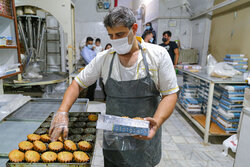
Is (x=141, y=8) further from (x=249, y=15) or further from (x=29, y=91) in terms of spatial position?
(x=29, y=91)

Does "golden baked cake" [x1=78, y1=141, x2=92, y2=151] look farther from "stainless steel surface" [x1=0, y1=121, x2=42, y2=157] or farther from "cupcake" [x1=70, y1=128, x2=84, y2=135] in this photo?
"stainless steel surface" [x1=0, y1=121, x2=42, y2=157]

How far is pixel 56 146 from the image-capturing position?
3.25 ft

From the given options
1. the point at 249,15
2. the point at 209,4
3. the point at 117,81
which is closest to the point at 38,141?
the point at 117,81

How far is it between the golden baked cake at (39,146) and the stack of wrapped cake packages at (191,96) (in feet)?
8.92

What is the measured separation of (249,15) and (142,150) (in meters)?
2.98

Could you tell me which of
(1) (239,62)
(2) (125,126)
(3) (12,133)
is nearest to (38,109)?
(3) (12,133)

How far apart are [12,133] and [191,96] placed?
2.97m

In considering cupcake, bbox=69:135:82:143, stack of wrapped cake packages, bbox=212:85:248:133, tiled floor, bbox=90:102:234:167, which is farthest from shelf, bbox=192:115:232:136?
cupcake, bbox=69:135:82:143

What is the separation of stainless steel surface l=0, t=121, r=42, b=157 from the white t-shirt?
519 mm

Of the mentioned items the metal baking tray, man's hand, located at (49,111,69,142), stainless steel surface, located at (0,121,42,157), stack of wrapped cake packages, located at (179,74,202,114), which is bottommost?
stack of wrapped cake packages, located at (179,74,202,114)

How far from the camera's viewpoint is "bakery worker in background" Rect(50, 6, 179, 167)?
3.50ft

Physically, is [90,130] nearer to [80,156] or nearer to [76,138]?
[76,138]

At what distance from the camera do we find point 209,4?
4129mm

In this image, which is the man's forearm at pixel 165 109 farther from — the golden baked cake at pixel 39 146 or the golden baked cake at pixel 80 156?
the golden baked cake at pixel 39 146
